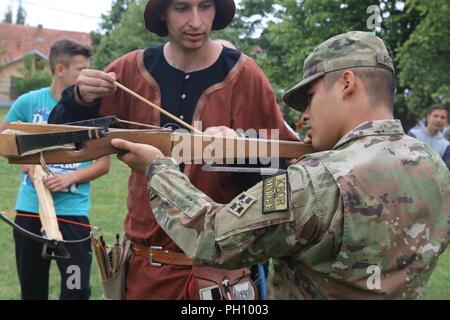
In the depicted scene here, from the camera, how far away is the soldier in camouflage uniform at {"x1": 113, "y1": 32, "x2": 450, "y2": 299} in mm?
1905

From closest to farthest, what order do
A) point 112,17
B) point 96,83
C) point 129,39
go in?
point 96,83
point 129,39
point 112,17

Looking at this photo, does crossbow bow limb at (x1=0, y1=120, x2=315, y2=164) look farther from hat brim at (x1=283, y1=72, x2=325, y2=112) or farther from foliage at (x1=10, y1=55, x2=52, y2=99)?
foliage at (x1=10, y1=55, x2=52, y2=99)


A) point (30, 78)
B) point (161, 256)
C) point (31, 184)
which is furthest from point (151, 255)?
point (30, 78)

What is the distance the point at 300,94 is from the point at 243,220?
2.00ft

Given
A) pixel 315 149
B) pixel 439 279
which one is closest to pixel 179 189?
pixel 315 149

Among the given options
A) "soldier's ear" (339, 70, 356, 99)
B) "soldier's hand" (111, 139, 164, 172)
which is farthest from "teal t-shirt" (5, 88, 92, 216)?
"soldier's ear" (339, 70, 356, 99)

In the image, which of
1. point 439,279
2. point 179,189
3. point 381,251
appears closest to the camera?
point 381,251

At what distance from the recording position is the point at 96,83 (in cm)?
258

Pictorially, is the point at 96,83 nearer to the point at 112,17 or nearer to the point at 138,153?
the point at 138,153

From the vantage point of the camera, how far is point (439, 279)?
22.2 ft

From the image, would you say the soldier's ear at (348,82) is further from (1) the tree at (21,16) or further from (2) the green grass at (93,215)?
(1) the tree at (21,16)

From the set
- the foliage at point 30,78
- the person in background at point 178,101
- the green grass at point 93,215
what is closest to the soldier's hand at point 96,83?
the person in background at point 178,101

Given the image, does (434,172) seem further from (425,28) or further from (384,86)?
(425,28)

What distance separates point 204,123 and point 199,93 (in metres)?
0.15
